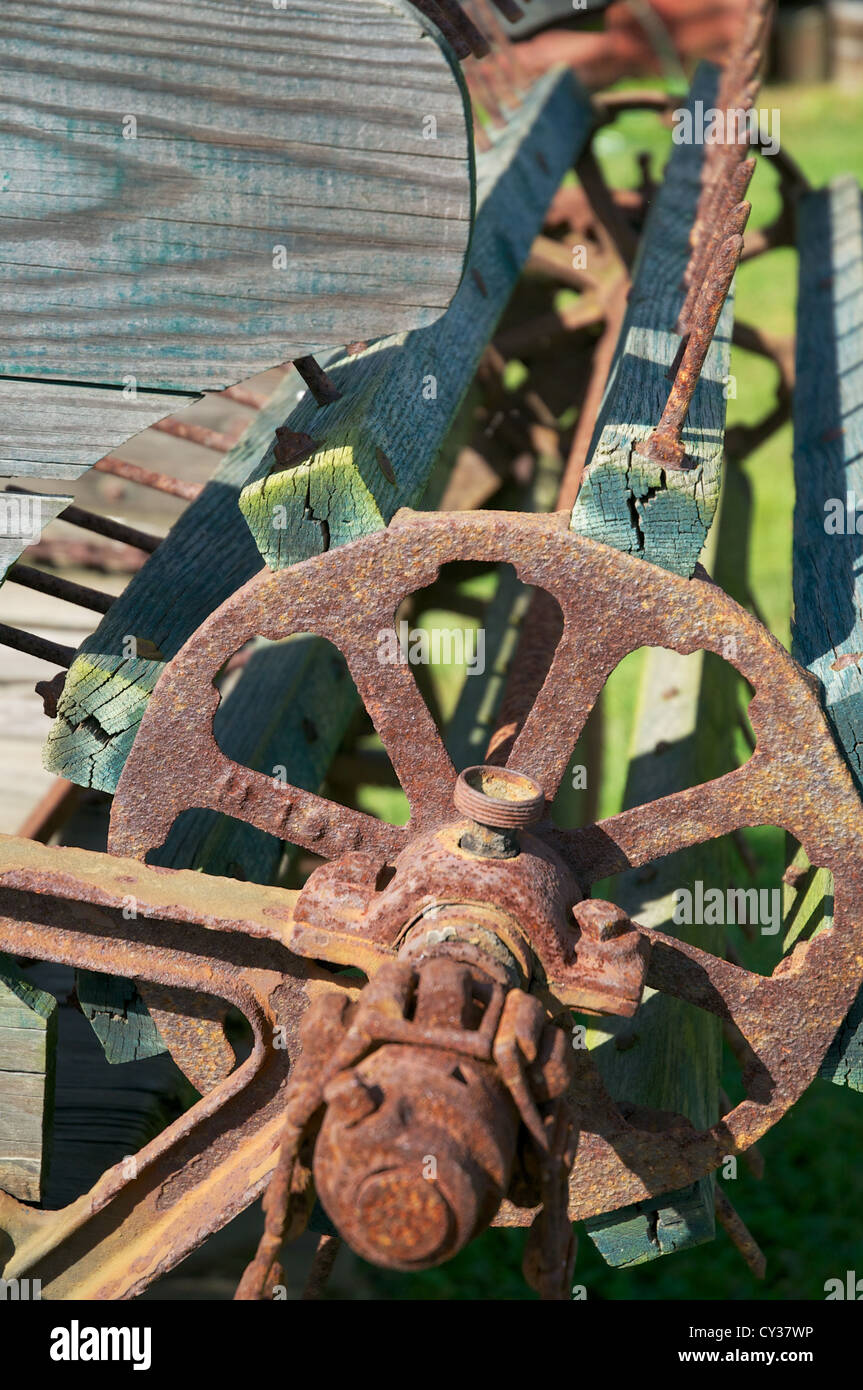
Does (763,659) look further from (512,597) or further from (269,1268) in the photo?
(512,597)

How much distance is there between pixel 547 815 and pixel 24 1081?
3.23 feet

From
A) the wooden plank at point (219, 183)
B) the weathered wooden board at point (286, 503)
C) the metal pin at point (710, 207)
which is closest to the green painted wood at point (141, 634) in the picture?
the weathered wooden board at point (286, 503)

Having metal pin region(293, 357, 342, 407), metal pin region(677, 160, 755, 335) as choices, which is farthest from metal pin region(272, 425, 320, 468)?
metal pin region(677, 160, 755, 335)

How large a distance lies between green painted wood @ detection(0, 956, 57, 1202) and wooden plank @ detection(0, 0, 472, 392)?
3.36 ft

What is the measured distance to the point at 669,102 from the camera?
474cm

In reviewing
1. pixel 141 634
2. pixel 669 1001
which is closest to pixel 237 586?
pixel 141 634

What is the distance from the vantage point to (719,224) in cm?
223

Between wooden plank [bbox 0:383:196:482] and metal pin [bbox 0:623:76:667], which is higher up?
wooden plank [bbox 0:383:196:482]

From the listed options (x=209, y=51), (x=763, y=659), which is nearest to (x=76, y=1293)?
(x=763, y=659)

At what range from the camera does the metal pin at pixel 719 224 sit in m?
1.90

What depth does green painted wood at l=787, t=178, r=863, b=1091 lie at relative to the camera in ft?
6.66

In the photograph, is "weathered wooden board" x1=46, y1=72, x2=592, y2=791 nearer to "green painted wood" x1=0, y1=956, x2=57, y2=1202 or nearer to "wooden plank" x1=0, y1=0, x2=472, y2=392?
"wooden plank" x1=0, y1=0, x2=472, y2=392

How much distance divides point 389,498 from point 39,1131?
124cm

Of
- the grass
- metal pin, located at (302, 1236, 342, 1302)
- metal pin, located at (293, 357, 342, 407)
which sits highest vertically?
metal pin, located at (293, 357, 342, 407)
